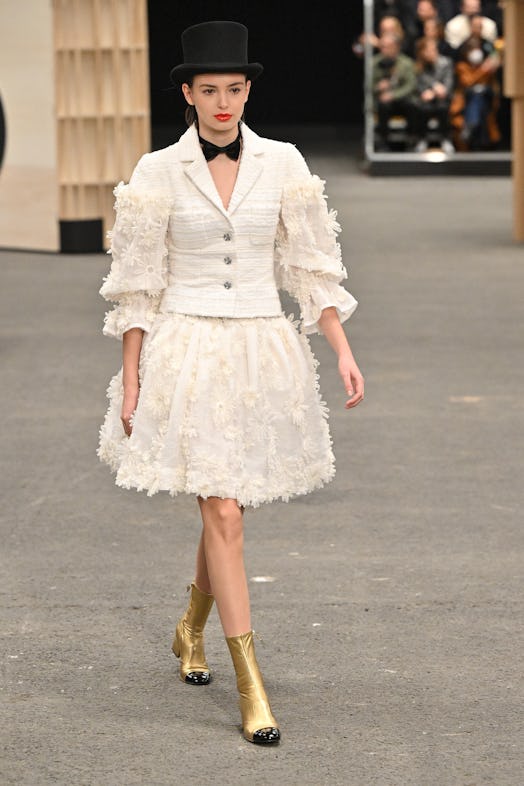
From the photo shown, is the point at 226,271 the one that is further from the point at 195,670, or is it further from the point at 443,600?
the point at 443,600

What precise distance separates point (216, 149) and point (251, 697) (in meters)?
1.33

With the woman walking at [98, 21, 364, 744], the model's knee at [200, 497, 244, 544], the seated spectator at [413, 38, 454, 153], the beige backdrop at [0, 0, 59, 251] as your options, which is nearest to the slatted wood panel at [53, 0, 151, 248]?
the beige backdrop at [0, 0, 59, 251]

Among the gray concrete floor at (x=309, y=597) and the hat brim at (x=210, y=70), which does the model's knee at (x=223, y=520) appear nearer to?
the gray concrete floor at (x=309, y=597)

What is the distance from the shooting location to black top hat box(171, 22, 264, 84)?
4.23 meters

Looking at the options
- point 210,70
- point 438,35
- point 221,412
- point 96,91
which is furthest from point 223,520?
point 438,35

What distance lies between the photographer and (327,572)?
18.8 feet

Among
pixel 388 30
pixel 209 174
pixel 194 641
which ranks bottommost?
pixel 194 641

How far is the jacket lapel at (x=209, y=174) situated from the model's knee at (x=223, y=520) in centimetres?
70

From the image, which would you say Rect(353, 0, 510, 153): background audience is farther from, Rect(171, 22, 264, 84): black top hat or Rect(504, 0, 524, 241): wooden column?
Rect(171, 22, 264, 84): black top hat

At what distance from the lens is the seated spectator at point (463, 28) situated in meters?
25.3

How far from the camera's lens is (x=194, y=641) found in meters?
4.66

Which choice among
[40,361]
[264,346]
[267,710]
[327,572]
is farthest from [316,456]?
[40,361]

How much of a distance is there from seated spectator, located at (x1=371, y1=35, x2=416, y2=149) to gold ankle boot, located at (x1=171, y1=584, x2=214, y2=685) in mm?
21349

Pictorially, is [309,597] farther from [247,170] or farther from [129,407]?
[247,170]
